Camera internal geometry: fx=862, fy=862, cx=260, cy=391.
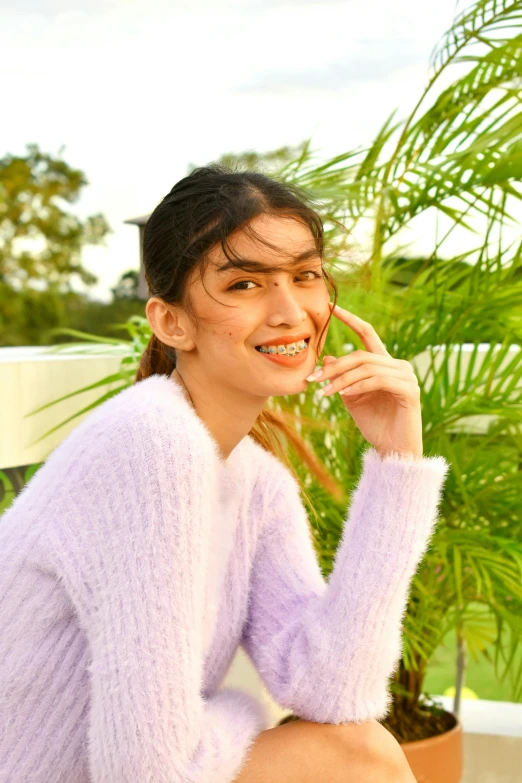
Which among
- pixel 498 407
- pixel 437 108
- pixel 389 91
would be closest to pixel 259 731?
pixel 498 407

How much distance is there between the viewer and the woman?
865 mm

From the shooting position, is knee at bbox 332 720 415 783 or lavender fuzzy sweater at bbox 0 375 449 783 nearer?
lavender fuzzy sweater at bbox 0 375 449 783

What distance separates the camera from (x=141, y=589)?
0.86 meters

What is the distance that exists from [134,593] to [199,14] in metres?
10.3

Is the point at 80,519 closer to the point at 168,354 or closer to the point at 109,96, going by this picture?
the point at 168,354

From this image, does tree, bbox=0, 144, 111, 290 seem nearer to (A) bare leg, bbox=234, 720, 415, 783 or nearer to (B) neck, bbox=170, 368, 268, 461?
(B) neck, bbox=170, 368, 268, 461

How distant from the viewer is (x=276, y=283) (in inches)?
39.3

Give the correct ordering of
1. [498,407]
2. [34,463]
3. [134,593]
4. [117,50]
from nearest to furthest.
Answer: [134,593] < [498,407] < [34,463] < [117,50]

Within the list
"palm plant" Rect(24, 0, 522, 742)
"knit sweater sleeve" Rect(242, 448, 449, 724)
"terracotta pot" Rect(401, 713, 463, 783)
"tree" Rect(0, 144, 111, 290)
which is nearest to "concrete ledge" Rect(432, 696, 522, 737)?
"terracotta pot" Rect(401, 713, 463, 783)

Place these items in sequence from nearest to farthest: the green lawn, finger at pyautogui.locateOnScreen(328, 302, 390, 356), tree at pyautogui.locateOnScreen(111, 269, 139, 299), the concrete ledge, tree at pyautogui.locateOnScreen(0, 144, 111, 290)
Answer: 1. finger at pyautogui.locateOnScreen(328, 302, 390, 356)
2. the concrete ledge
3. the green lawn
4. tree at pyautogui.locateOnScreen(111, 269, 139, 299)
5. tree at pyautogui.locateOnScreen(0, 144, 111, 290)

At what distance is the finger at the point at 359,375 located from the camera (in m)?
1.06

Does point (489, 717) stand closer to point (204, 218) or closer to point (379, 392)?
point (379, 392)

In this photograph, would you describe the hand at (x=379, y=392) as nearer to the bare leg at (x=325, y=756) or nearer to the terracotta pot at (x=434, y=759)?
the bare leg at (x=325, y=756)

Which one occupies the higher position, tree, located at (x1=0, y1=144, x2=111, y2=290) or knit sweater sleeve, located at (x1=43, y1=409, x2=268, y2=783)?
tree, located at (x1=0, y1=144, x2=111, y2=290)
